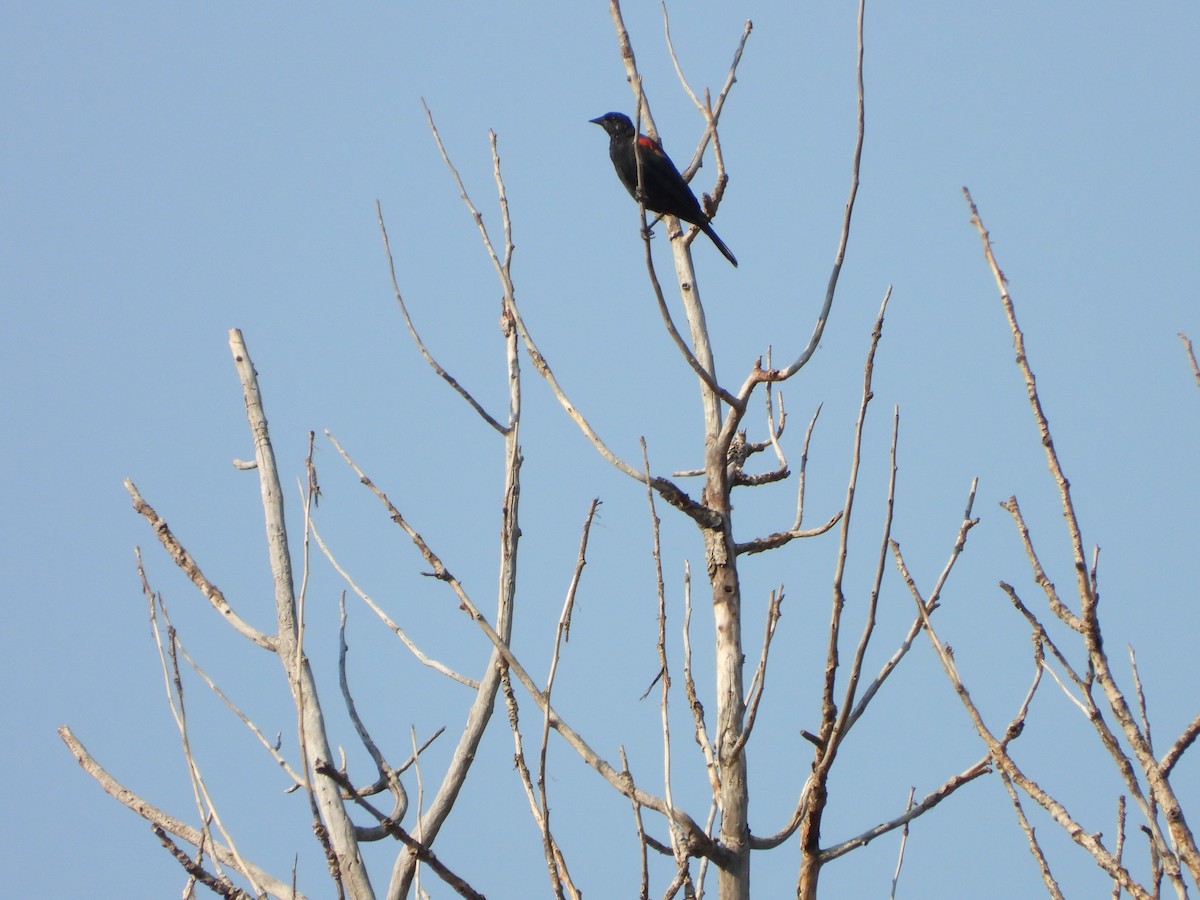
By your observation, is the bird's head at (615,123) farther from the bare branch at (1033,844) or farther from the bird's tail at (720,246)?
the bare branch at (1033,844)

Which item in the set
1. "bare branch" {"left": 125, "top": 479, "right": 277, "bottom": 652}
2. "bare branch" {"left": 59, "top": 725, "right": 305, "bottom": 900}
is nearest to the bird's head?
"bare branch" {"left": 125, "top": 479, "right": 277, "bottom": 652}

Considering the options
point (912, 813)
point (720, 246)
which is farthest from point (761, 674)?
point (720, 246)

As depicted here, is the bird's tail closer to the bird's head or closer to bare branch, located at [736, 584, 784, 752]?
the bird's head

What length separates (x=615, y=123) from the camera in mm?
9961

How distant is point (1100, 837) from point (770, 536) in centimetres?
114

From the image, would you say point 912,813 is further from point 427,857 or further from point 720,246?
point 720,246

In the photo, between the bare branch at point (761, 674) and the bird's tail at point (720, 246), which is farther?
the bird's tail at point (720, 246)

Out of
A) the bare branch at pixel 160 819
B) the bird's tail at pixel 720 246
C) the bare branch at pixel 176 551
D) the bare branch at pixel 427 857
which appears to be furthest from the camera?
the bird's tail at pixel 720 246

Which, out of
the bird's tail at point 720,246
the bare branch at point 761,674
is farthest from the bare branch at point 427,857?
the bird's tail at point 720,246

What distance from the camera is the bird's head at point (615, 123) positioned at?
983cm

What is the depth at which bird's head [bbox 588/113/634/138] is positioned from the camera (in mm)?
9828

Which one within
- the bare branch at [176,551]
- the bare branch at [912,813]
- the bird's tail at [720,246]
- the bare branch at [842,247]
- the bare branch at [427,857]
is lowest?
the bare branch at [427,857]

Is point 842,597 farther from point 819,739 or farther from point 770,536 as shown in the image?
point 770,536

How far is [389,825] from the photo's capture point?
2693mm
